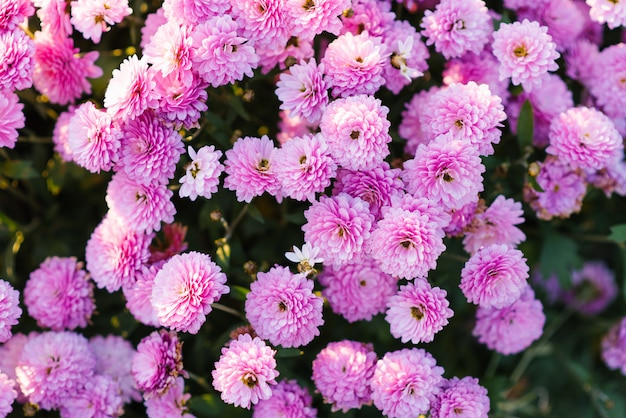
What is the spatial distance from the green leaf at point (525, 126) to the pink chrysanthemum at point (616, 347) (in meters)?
0.70

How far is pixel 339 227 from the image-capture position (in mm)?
1360

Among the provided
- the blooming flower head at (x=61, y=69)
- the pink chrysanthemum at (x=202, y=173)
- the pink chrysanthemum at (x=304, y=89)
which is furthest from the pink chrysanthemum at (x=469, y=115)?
the blooming flower head at (x=61, y=69)

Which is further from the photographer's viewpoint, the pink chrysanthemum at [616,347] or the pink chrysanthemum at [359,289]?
the pink chrysanthemum at [616,347]

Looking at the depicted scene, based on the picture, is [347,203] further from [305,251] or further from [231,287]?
[231,287]

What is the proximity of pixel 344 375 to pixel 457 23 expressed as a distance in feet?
2.85

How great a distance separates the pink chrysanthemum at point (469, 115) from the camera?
1397 millimetres

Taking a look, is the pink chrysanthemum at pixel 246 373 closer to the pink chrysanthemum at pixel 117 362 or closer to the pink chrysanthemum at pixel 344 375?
the pink chrysanthemum at pixel 344 375

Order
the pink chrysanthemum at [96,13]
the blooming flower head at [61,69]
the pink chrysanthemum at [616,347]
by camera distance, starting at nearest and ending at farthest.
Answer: the pink chrysanthemum at [96,13] < the blooming flower head at [61,69] < the pink chrysanthemum at [616,347]

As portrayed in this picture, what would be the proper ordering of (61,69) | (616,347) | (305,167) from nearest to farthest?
1. (305,167)
2. (61,69)
3. (616,347)

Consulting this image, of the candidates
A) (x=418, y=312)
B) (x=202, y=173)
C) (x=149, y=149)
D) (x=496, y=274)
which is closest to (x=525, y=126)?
(x=496, y=274)

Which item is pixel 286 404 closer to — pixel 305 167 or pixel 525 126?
pixel 305 167

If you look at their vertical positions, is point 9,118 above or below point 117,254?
above

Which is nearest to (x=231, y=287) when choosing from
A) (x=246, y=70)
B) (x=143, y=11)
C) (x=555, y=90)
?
(x=246, y=70)

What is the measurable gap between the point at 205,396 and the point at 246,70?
0.82m
